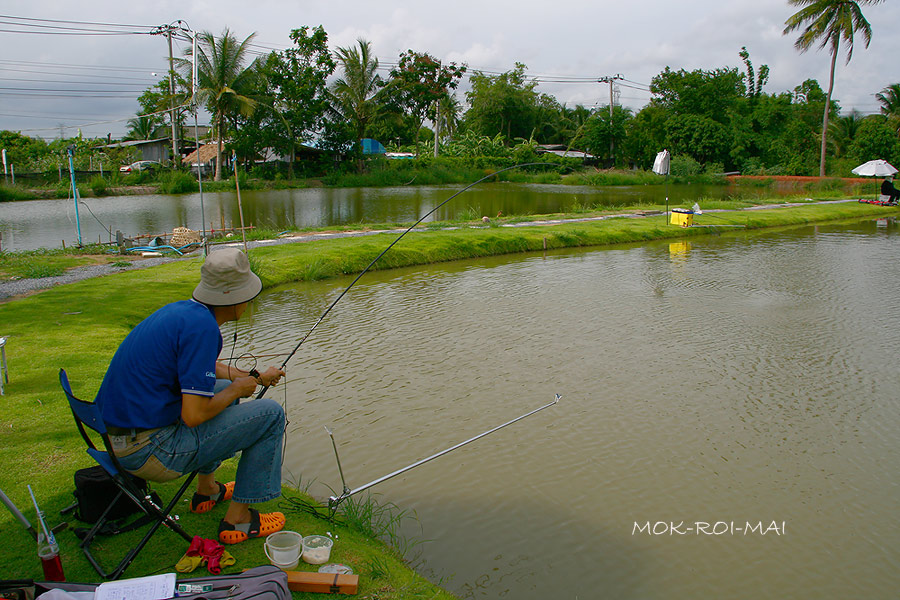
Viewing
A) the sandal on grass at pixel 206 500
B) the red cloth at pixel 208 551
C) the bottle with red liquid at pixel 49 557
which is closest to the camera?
the bottle with red liquid at pixel 49 557

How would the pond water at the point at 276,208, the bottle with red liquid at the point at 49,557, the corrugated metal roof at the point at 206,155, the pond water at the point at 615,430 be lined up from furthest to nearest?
the corrugated metal roof at the point at 206,155 → the pond water at the point at 276,208 → the pond water at the point at 615,430 → the bottle with red liquid at the point at 49,557

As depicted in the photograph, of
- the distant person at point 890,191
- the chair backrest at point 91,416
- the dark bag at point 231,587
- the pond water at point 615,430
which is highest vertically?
the distant person at point 890,191

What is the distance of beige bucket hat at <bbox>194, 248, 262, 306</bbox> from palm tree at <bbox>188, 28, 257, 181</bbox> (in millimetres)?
34440

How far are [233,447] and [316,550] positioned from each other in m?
0.63

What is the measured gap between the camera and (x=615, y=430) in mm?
5367

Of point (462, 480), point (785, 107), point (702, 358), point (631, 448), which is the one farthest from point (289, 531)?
point (785, 107)

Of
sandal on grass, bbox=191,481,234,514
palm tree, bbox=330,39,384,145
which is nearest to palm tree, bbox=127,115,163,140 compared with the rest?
palm tree, bbox=330,39,384,145

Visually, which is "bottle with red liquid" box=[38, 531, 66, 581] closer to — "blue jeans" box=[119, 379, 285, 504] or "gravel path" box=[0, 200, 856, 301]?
"blue jeans" box=[119, 379, 285, 504]

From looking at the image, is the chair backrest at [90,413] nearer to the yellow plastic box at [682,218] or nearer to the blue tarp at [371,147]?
the yellow plastic box at [682,218]

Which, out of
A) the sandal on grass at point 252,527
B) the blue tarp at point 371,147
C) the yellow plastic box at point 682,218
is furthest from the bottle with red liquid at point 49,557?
the blue tarp at point 371,147

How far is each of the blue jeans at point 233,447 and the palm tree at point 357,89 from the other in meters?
43.8

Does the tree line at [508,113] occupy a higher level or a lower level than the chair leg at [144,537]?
higher

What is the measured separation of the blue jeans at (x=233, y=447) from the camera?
287 centimetres

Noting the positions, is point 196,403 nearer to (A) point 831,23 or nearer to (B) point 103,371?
(B) point 103,371
